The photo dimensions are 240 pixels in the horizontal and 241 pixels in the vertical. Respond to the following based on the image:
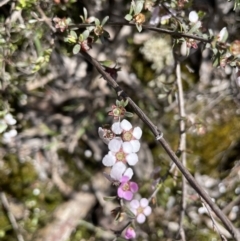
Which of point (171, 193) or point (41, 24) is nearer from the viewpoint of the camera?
point (41, 24)

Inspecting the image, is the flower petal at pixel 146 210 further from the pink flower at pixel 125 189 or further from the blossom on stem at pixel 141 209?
the pink flower at pixel 125 189

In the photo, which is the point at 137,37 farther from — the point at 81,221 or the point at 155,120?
the point at 81,221

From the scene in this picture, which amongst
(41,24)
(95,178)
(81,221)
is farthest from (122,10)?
(81,221)

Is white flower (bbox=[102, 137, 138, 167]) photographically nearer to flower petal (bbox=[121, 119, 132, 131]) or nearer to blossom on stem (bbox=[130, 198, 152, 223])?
flower petal (bbox=[121, 119, 132, 131])

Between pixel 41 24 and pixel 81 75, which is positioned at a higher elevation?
pixel 41 24

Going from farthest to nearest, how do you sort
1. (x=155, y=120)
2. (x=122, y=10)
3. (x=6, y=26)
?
(x=155, y=120)
(x=122, y=10)
(x=6, y=26)

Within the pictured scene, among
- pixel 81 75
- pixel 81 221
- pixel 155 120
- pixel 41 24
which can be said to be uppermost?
pixel 41 24

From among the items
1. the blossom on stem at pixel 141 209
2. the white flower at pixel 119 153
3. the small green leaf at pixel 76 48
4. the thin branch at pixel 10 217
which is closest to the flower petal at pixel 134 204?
the blossom on stem at pixel 141 209
